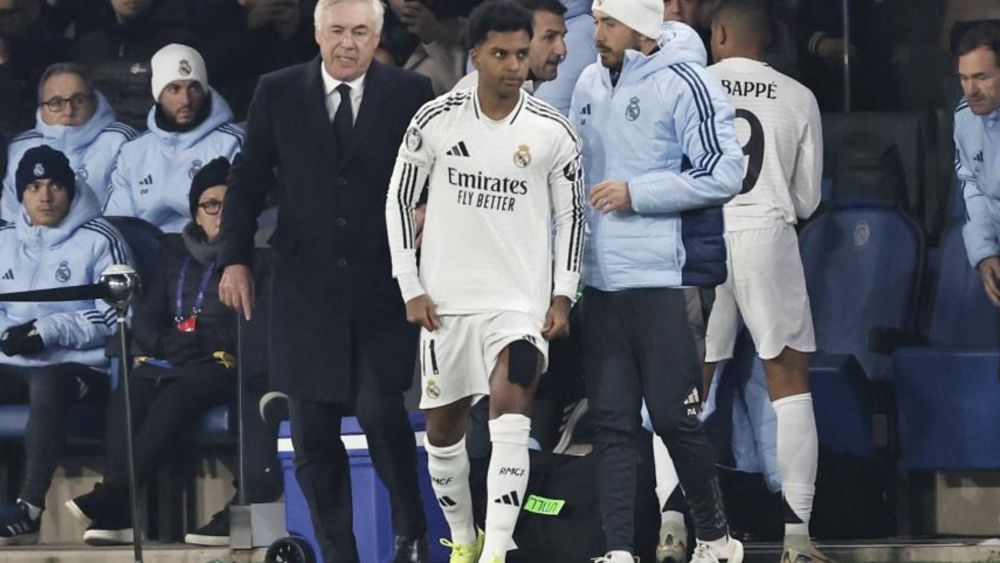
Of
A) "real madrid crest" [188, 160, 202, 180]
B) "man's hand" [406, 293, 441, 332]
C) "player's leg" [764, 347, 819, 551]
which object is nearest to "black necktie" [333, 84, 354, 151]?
"man's hand" [406, 293, 441, 332]

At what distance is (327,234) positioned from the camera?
8.01m

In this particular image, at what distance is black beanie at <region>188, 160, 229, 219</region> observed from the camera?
32.4ft

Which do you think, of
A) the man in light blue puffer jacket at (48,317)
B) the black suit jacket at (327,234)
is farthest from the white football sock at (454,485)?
the man in light blue puffer jacket at (48,317)

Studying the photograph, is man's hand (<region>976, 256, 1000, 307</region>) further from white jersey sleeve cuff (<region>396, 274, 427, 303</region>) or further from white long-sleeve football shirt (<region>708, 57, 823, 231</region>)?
white jersey sleeve cuff (<region>396, 274, 427, 303</region>)

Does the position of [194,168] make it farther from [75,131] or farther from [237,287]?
[237,287]

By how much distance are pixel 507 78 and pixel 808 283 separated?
7.05 ft

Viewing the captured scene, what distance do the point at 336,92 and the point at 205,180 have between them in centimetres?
194

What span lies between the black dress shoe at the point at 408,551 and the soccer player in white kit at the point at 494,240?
1.38 ft

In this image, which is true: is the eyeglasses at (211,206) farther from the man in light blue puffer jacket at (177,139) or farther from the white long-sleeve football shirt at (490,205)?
the white long-sleeve football shirt at (490,205)

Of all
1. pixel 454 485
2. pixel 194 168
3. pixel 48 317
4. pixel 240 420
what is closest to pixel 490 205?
pixel 454 485

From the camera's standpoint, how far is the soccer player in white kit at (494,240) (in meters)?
7.59

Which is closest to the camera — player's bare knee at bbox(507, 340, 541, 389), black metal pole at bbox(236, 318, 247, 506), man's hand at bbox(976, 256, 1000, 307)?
player's bare knee at bbox(507, 340, 541, 389)

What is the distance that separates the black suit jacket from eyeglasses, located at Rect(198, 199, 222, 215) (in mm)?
1730

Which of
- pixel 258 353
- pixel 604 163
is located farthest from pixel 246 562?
pixel 604 163
